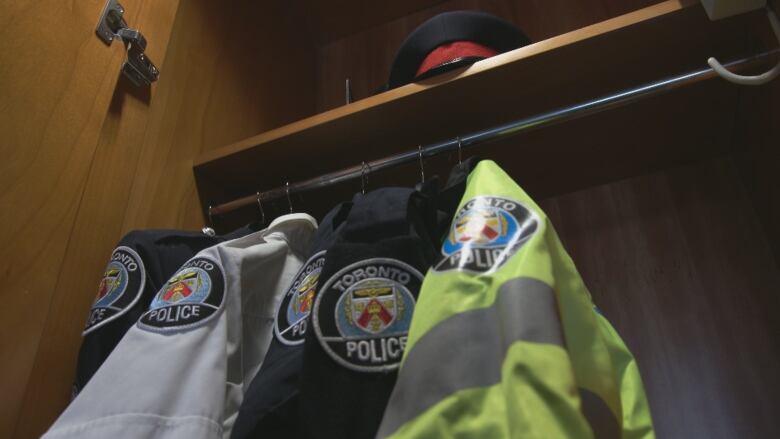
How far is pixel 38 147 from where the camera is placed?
62cm

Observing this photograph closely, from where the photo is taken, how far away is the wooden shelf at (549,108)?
68cm

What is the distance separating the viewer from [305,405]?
389 mm

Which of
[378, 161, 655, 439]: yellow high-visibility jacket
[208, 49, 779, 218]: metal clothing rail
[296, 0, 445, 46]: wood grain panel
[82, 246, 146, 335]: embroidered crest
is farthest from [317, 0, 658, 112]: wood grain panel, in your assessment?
[378, 161, 655, 439]: yellow high-visibility jacket

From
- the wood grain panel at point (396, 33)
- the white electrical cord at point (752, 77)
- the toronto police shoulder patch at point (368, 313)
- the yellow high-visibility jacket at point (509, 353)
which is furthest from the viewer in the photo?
the wood grain panel at point (396, 33)

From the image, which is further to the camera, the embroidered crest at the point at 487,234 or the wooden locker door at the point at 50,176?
the wooden locker door at the point at 50,176

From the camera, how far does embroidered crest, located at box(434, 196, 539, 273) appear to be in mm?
403

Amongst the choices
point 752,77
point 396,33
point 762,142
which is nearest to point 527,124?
point 752,77

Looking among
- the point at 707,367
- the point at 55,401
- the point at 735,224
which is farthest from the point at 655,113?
the point at 55,401

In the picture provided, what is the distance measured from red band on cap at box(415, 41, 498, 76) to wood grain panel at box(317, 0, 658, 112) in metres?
0.50

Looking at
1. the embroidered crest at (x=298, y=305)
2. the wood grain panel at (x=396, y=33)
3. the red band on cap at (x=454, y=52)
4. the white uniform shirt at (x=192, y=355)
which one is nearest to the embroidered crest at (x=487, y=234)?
the embroidered crest at (x=298, y=305)

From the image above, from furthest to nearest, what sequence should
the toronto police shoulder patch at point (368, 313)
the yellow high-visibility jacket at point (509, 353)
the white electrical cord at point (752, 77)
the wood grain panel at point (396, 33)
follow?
the wood grain panel at point (396, 33), the white electrical cord at point (752, 77), the toronto police shoulder patch at point (368, 313), the yellow high-visibility jacket at point (509, 353)

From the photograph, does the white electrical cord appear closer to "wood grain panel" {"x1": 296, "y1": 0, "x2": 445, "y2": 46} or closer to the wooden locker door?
the wooden locker door

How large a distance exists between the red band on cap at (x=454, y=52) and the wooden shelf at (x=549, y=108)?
0.20 ft

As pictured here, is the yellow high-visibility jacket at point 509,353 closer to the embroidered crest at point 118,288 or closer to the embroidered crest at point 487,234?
the embroidered crest at point 487,234
